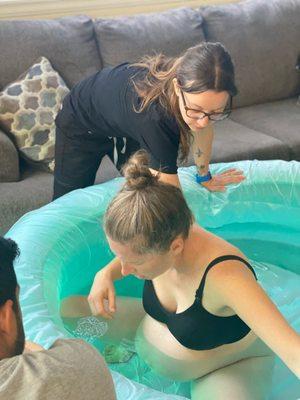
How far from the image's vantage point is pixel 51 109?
2.64 metres

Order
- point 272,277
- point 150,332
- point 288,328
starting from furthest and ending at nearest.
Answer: point 272,277 → point 150,332 → point 288,328

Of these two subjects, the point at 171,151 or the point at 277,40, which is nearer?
the point at 171,151

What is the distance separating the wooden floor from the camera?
10.1ft

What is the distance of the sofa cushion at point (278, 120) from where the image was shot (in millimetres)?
2898

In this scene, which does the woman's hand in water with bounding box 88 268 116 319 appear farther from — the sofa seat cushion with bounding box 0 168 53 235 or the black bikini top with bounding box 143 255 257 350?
the sofa seat cushion with bounding box 0 168 53 235

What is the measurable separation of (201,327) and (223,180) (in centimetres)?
89

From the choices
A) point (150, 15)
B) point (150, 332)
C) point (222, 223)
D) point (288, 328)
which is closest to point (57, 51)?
point (150, 15)

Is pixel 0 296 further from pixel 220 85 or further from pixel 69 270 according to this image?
pixel 69 270

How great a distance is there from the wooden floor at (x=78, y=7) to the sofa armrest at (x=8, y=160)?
0.88 meters

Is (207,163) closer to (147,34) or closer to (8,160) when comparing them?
(8,160)

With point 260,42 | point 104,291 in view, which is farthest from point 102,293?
point 260,42

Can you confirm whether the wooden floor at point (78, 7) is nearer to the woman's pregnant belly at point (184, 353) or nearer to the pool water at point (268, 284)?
the pool water at point (268, 284)

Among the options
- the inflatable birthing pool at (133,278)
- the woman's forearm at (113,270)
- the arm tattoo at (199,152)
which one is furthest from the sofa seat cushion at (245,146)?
the woman's forearm at (113,270)

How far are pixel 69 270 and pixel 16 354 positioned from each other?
1.03m
